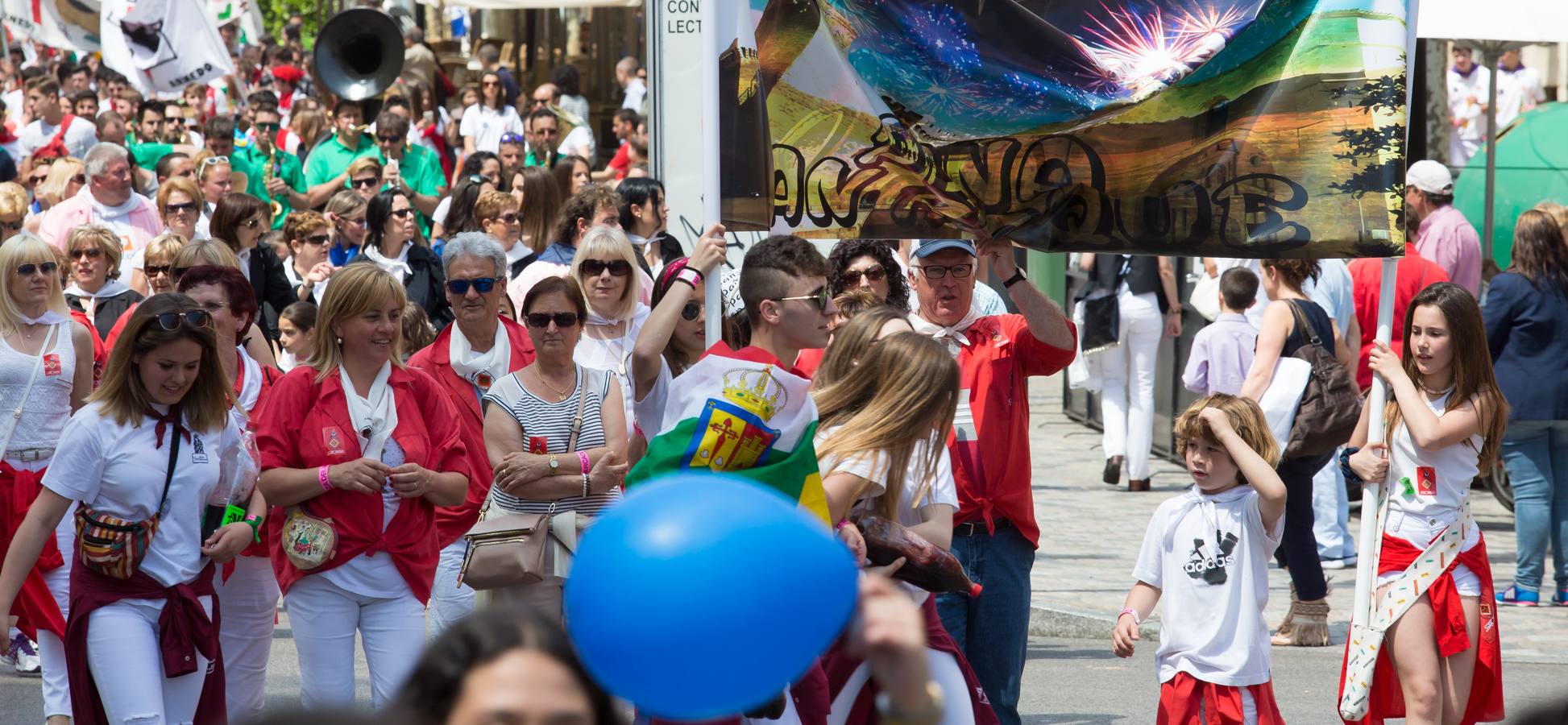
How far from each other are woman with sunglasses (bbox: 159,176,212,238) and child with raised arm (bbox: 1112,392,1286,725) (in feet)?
22.6

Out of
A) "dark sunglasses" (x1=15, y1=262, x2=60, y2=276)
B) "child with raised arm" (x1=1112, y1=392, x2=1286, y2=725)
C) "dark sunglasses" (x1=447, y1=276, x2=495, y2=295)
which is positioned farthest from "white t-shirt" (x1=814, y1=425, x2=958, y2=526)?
"dark sunglasses" (x1=15, y1=262, x2=60, y2=276)

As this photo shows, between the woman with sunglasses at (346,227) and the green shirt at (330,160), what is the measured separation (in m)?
4.15

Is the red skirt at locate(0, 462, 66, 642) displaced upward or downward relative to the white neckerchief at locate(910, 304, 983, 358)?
downward

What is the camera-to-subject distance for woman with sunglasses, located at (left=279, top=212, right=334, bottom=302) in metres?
10.2

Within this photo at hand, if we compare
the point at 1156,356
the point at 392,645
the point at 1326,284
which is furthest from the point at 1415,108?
the point at 392,645

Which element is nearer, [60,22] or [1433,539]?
[1433,539]

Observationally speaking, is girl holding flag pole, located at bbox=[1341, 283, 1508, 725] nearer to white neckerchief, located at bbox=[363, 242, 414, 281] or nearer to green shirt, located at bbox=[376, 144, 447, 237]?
white neckerchief, located at bbox=[363, 242, 414, 281]

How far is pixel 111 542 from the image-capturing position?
208 inches

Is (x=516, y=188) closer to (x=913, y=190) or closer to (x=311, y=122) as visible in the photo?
(x=311, y=122)

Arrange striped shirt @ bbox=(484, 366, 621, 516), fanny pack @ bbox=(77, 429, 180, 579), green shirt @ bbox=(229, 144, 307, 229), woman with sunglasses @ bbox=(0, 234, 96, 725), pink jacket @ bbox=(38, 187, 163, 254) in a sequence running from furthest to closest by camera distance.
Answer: green shirt @ bbox=(229, 144, 307, 229), pink jacket @ bbox=(38, 187, 163, 254), woman with sunglasses @ bbox=(0, 234, 96, 725), striped shirt @ bbox=(484, 366, 621, 516), fanny pack @ bbox=(77, 429, 180, 579)

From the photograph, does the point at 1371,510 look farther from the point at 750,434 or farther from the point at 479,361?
the point at 479,361

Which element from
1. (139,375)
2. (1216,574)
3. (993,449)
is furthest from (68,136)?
(1216,574)

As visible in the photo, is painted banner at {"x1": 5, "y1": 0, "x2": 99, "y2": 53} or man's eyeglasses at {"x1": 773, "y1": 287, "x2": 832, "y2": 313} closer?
man's eyeglasses at {"x1": 773, "y1": 287, "x2": 832, "y2": 313}

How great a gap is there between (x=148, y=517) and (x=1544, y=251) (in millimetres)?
7142
